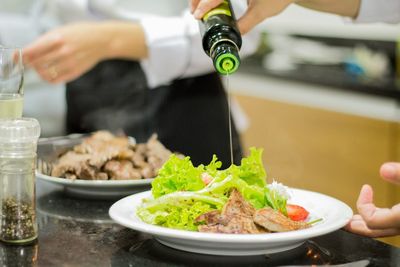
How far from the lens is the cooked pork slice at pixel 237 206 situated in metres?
1.12

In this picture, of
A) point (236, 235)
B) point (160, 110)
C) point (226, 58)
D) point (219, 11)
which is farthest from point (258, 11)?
point (160, 110)

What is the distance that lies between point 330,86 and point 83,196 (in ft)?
6.47

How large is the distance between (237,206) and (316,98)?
7.40 feet

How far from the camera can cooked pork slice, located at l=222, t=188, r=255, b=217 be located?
44.1 inches

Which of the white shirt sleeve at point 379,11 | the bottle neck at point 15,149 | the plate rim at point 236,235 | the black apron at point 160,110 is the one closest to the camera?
the plate rim at point 236,235

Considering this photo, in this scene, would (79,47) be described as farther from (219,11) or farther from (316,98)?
(316,98)

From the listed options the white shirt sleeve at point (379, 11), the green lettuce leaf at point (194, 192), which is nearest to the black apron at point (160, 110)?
the white shirt sleeve at point (379, 11)

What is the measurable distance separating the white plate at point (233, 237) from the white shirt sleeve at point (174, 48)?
3.47 feet

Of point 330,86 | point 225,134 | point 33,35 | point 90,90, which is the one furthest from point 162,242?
point 330,86

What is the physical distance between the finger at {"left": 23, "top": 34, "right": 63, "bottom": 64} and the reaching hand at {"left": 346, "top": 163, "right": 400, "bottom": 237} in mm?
1043

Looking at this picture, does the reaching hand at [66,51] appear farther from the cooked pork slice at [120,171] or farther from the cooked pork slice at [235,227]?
the cooked pork slice at [235,227]

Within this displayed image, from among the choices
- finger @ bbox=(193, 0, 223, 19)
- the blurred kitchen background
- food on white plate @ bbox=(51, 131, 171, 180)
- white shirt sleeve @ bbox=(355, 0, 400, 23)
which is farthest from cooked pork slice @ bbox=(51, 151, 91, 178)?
the blurred kitchen background

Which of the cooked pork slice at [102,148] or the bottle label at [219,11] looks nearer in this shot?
the bottle label at [219,11]

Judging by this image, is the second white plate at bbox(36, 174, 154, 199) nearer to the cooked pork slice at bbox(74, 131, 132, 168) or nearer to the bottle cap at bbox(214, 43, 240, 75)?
the cooked pork slice at bbox(74, 131, 132, 168)
